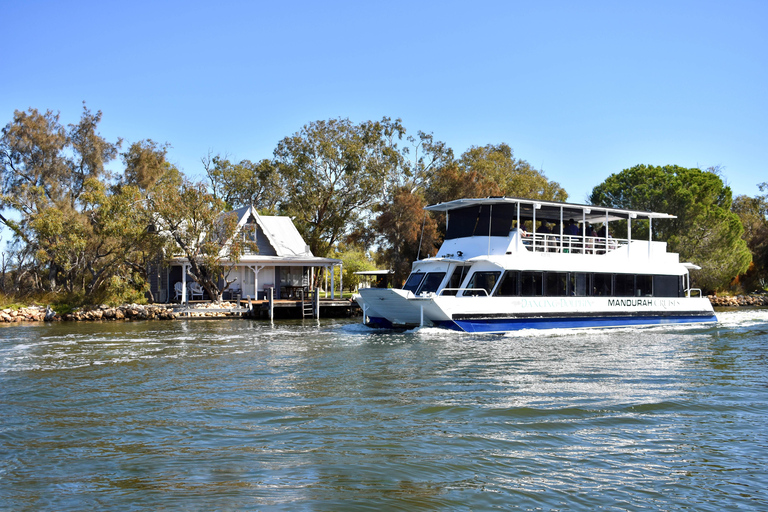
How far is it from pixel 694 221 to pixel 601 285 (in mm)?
28710

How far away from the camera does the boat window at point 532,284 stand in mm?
20922

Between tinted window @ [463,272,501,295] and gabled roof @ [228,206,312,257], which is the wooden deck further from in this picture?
tinted window @ [463,272,501,295]

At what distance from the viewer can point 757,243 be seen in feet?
181

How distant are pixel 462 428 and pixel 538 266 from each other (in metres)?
13.3

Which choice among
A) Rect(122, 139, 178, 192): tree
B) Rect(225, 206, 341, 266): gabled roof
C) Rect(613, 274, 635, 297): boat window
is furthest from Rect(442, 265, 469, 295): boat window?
Rect(122, 139, 178, 192): tree

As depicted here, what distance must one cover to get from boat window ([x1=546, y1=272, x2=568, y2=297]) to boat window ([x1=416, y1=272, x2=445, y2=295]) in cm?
373

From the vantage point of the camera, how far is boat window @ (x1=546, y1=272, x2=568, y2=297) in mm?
21484

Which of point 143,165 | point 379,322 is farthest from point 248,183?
point 379,322

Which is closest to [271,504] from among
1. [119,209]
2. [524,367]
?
[524,367]

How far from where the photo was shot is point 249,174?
155 ft

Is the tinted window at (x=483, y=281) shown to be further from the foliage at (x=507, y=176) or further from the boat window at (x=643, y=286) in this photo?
the foliage at (x=507, y=176)

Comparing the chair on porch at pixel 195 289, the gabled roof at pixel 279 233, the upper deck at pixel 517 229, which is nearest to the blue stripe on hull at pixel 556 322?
the upper deck at pixel 517 229

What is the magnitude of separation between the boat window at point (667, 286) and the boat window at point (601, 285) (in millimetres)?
2402

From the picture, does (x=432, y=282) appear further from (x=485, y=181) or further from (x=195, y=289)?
(x=485, y=181)
